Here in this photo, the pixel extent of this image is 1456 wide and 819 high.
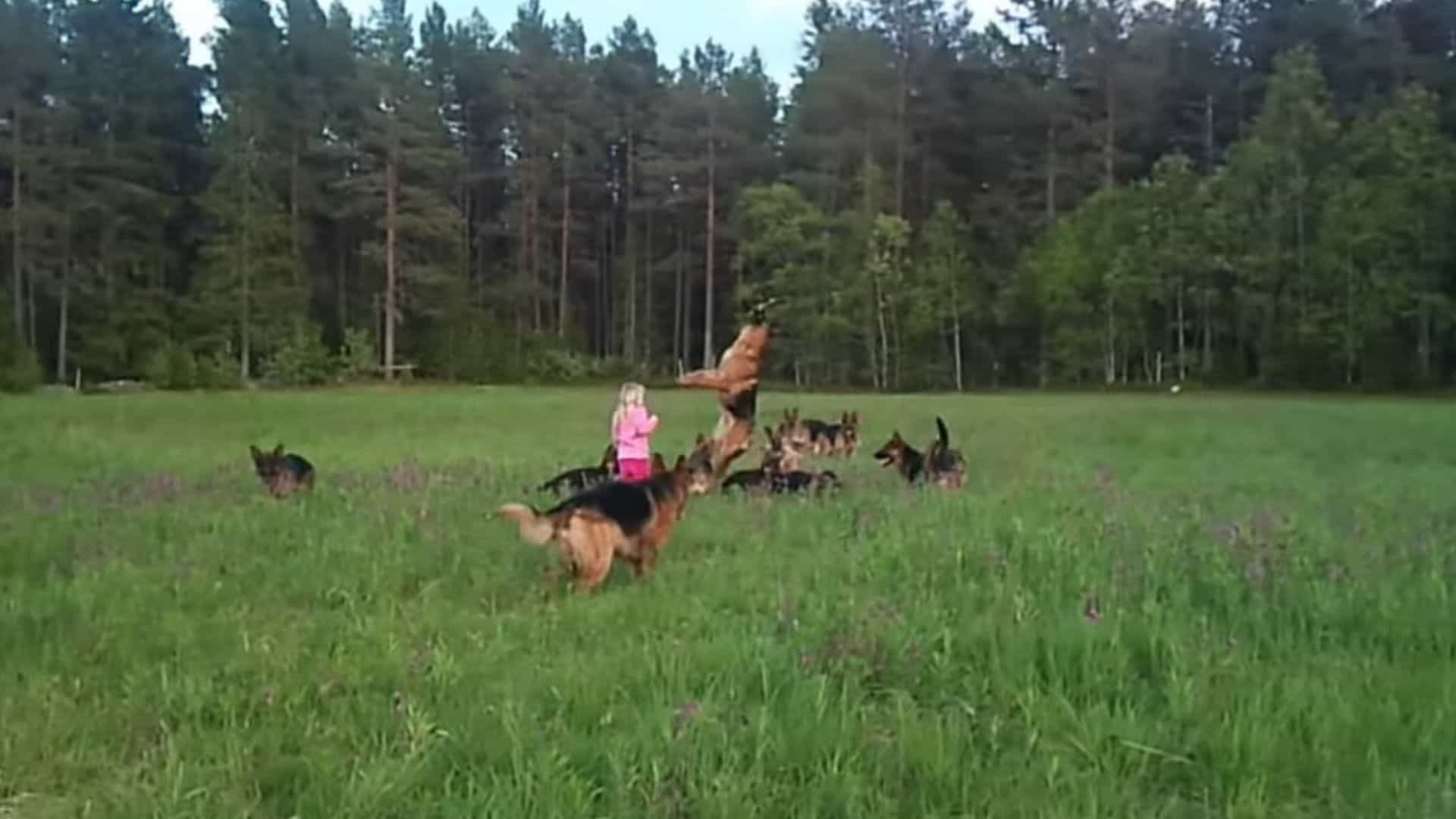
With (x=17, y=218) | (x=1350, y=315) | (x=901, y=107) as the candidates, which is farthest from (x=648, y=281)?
(x=1350, y=315)

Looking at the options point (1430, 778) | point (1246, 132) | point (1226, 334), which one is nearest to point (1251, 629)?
point (1430, 778)

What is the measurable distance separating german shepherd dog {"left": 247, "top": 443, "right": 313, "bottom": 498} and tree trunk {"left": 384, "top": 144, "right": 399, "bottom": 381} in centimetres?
4144

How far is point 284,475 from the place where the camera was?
38.9 ft

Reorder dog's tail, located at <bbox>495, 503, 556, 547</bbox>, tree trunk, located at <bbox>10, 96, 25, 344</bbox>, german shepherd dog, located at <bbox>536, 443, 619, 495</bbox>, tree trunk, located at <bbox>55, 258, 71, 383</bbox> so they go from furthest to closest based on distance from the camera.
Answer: tree trunk, located at <bbox>55, 258, 71, 383</bbox>, tree trunk, located at <bbox>10, 96, 25, 344</bbox>, german shepherd dog, located at <bbox>536, 443, 619, 495</bbox>, dog's tail, located at <bbox>495, 503, 556, 547</bbox>

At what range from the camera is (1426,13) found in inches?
2238

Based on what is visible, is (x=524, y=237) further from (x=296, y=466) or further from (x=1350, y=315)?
(x=296, y=466)

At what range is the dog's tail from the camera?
6770mm

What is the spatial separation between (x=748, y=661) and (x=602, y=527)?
2.30m

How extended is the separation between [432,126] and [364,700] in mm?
55178

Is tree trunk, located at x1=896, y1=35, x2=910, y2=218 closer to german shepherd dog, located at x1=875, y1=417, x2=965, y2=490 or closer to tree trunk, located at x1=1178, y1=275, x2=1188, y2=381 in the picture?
tree trunk, located at x1=1178, y1=275, x2=1188, y2=381

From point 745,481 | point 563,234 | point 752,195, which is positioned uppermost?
point 752,195

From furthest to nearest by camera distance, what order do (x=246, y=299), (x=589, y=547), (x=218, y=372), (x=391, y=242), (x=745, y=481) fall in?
(x=391, y=242)
(x=246, y=299)
(x=218, y=372)
(x=745, y=481)
(x=589, y=547)

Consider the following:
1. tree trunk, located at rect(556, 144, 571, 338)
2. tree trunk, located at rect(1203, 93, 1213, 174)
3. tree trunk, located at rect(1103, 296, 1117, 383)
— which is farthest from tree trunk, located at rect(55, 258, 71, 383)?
tree trunk, located at rect(1203, 93, 1213, 174)

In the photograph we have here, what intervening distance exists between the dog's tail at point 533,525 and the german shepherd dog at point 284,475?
5.52m
